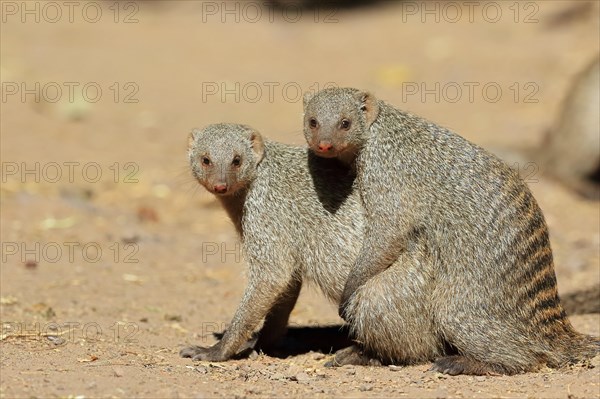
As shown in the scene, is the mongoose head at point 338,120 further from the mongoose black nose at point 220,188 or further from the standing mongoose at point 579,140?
the standing mongoose at point 579,140

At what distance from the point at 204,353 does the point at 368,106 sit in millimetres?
1705

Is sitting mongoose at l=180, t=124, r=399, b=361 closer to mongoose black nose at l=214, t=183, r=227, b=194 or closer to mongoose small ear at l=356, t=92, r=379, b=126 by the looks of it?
mongoose black nose at l=214, t=183, r=227, b=194

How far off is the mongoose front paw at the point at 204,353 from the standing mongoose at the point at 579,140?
17.7ft

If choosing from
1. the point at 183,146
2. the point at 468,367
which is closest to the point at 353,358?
the point at 468,367

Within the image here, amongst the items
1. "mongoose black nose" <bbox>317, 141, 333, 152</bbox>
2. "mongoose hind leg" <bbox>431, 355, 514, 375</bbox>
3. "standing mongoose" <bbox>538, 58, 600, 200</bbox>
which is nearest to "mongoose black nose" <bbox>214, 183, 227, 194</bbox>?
"mongoose black nose" <bbox>317, 141, 333, 152</bbox>

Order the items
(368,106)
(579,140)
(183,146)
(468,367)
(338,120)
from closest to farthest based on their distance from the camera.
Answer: (468,367) < (338,120) < (368,106) < (579,140) < (183,146)

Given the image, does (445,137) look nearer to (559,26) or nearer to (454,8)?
(559,26)

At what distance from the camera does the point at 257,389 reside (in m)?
4.79

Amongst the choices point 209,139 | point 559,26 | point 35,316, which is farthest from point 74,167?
point 559,26

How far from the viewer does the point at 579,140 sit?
31.8 feet

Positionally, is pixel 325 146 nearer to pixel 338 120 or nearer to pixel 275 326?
pixel 338 120

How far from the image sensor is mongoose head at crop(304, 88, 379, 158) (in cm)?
532

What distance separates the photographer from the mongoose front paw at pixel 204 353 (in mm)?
Answer: 5527

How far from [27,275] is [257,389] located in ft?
9.44
